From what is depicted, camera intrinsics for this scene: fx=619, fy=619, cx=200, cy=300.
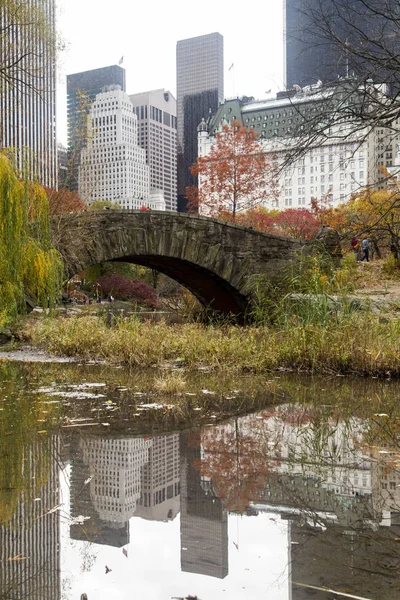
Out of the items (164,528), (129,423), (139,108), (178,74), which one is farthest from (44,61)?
(178,74)

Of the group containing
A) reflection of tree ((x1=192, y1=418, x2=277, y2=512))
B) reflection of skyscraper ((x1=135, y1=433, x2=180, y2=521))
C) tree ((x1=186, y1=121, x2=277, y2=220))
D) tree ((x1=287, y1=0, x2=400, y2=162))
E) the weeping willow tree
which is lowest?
reflection of skyscraper ((x1=135, y1=433, x2=180, y2=521))

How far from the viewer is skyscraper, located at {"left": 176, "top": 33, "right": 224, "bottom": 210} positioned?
125750 millimetres

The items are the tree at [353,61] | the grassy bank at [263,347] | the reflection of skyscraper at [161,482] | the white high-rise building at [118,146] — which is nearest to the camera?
the reflection of skyscraper at [161,482]

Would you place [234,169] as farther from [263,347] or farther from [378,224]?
[378,224]

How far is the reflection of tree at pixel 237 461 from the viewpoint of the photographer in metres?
3.38

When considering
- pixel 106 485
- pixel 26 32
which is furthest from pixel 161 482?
pixel 26 32

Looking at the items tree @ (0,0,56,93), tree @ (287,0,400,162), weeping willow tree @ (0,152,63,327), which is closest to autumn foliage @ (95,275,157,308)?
tree @ (0,0,56,93)

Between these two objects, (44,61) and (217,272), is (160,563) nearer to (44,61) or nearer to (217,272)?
(217,272)

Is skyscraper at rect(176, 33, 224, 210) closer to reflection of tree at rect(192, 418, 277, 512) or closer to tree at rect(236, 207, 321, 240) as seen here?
tree at rect(236, 207, 321, 240)

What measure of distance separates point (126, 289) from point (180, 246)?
80.6 ft

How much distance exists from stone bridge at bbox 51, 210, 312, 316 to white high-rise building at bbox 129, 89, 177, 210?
8422cm

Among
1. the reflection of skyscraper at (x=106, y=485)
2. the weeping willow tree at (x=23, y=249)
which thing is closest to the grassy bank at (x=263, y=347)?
the weeping willow tree at (x=23, y=249)

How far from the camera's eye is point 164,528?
3025mm

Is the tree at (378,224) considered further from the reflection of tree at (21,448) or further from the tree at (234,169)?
the tree at (234,169)
